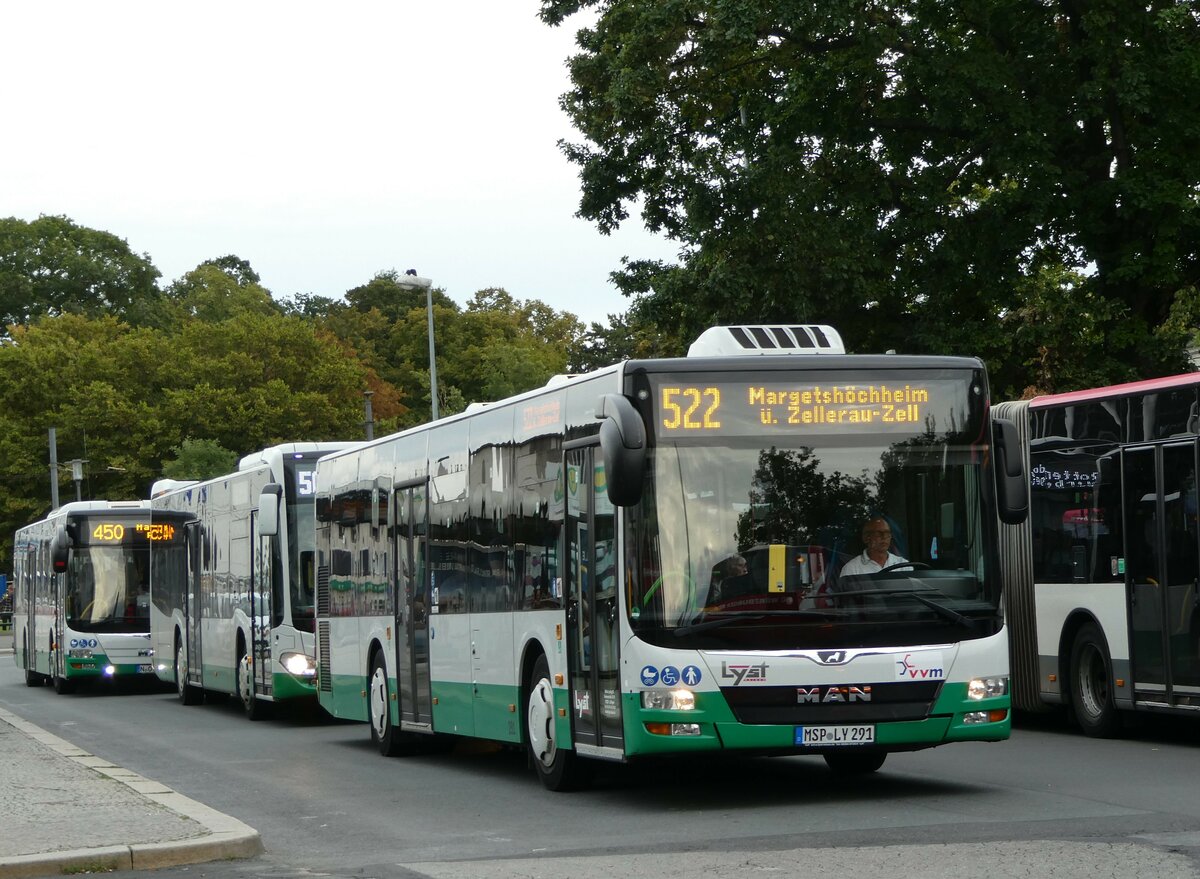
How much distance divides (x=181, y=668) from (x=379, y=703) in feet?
41.1

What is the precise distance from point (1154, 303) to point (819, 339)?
1774cm

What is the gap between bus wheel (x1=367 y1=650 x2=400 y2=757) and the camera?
18812mm

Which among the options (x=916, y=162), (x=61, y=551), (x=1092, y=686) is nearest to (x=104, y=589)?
(x=61, y=551)

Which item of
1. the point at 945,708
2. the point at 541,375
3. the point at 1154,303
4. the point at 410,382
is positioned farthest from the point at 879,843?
the point at 410,382

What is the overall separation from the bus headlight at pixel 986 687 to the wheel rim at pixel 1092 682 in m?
5.62

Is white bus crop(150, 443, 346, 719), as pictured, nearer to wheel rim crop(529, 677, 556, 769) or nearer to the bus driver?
wheel rim crop(529, 677, 556, 769)

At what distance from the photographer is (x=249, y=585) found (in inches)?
1028

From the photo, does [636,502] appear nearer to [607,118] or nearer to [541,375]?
[607,118]

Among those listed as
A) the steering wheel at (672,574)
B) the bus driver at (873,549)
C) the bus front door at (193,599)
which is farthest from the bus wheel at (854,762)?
the bus front door at (193,599)

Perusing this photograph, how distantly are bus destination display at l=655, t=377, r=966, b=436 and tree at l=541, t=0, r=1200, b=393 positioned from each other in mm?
15296

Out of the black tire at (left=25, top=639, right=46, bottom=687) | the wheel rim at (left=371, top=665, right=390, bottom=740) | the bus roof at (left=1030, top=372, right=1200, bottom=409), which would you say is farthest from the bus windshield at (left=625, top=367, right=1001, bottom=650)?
the black tire at (left=25, top=639, right=46, bottom=687)

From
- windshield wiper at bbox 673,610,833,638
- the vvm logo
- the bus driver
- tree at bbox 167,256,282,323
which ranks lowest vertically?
the vvm logo

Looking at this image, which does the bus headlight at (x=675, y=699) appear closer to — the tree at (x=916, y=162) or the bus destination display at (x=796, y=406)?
the bus destination display at (x=796, y=406)

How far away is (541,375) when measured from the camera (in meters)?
95.7
